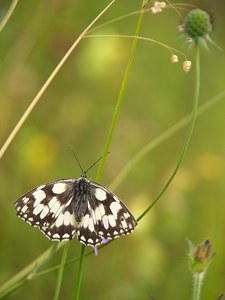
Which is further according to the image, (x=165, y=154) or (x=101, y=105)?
(x=101, y=105)

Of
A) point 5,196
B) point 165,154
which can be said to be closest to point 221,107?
point 165,154

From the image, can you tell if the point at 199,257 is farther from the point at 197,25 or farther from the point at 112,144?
the point at 112,144

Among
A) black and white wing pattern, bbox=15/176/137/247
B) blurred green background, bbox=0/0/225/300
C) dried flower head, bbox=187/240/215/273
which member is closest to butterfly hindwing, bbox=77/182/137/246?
Answer: black and white wing pattern, bbox=15/176/137/247

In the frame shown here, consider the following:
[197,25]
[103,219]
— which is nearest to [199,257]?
[103,219]

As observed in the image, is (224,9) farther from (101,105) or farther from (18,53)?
(18,53)

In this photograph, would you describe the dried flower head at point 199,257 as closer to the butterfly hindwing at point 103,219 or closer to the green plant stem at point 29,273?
the butterfly hindwing at point 103,219

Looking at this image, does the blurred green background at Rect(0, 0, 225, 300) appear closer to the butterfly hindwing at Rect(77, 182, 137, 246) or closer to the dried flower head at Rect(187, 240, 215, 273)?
the butterfly hindwing at Rect(77, 182, 137, 246)

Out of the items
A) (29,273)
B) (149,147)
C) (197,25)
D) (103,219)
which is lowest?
(29,273)
